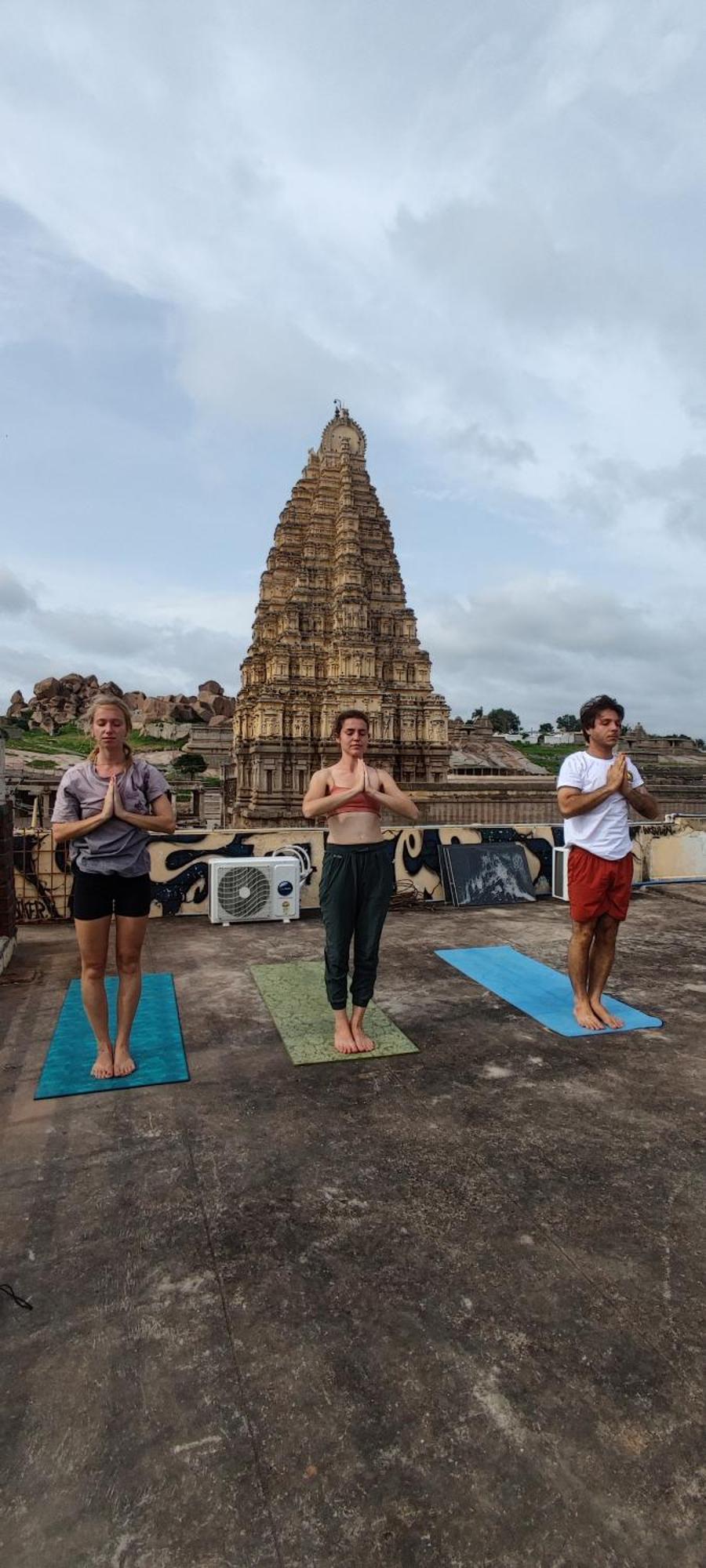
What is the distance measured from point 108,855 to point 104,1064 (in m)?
1.17

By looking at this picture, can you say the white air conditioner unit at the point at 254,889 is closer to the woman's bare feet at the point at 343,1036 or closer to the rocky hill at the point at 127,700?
the woman's bare feet at the point at 343,1036

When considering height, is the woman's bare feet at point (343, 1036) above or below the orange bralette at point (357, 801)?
below

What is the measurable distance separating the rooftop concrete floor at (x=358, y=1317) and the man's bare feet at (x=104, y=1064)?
7.9 inches

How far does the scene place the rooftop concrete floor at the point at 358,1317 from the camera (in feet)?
5.11

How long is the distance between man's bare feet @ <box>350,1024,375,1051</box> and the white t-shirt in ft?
6.12

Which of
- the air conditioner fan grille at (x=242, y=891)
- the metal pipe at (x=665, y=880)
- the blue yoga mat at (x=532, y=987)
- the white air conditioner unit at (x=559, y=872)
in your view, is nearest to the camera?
the blue yoga mat at (x=532, y=987)

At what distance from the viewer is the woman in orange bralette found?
4.29 metres

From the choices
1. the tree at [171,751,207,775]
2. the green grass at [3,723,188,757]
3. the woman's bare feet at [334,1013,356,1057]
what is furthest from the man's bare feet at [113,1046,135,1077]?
the green grass at [3,723,188,757]

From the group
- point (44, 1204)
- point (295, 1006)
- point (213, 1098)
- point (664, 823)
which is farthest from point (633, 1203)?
point (664, 823)

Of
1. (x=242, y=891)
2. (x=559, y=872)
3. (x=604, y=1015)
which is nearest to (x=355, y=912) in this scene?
(x=604, y=1015)

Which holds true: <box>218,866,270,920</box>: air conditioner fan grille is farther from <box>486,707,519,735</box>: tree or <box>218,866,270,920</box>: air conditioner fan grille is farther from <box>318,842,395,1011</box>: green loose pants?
<box>486,707,519,735</box>: tree

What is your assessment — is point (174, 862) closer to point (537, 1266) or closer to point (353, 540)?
point (537, 1266)

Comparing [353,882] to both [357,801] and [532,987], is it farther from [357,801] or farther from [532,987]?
[532,987]

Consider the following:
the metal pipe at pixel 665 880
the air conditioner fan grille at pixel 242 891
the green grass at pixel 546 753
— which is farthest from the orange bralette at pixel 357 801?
the green grass at pixel 546 753
